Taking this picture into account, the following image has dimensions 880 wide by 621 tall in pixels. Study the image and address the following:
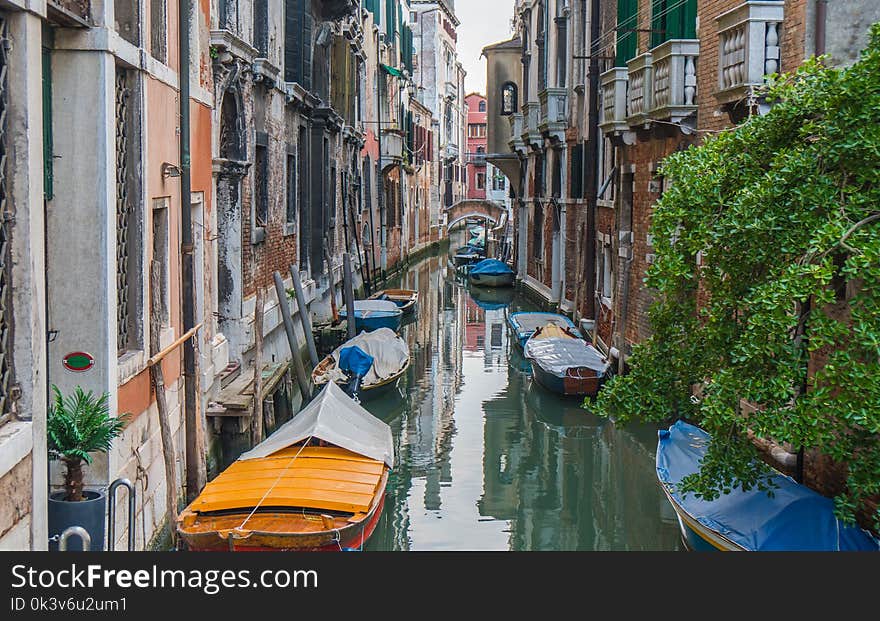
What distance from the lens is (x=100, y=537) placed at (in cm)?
590

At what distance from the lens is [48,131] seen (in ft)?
20.8

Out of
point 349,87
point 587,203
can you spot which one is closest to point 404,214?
point 349,87

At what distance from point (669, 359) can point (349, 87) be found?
1668 cm

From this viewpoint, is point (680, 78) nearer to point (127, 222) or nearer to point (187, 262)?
point (187, 262)

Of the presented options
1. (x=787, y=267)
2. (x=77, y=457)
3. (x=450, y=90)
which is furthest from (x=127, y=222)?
(x=450, y=90)

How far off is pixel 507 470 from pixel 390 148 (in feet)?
68.1

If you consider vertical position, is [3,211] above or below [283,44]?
below

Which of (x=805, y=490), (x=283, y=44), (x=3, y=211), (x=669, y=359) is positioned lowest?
(x=805, y=490)

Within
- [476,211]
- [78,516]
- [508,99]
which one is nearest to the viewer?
[78,516]

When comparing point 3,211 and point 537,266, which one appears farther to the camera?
point 537,266

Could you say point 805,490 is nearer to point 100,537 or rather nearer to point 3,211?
point 100,537

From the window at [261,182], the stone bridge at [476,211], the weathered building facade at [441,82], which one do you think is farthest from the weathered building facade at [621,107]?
the stone bridge at [476,211]

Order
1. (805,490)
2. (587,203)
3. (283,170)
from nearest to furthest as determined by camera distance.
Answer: (805,490) → (283,170) → (587,203)

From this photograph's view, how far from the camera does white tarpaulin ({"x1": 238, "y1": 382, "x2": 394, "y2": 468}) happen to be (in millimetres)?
9602
